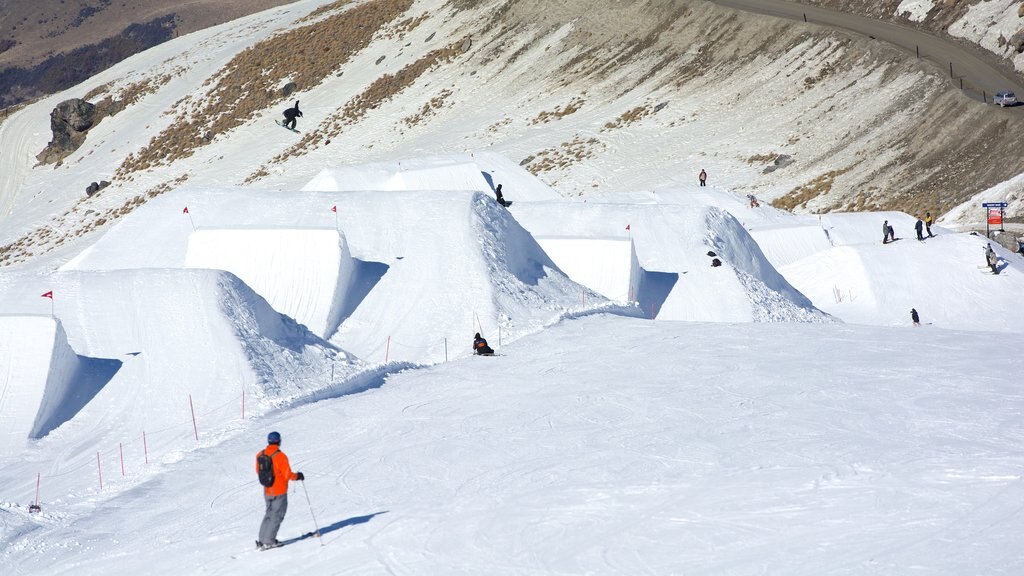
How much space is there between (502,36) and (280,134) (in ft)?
48.9

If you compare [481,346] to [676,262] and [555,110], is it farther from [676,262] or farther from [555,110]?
[555,110]

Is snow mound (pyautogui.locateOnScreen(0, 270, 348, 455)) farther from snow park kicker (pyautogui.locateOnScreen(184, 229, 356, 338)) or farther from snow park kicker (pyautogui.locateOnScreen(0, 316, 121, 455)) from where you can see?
snow park kicker (pyautogui.locateOnScreen(184, 229, 356, 338))

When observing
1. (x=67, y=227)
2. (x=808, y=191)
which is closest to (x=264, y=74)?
(x=67, y=227)

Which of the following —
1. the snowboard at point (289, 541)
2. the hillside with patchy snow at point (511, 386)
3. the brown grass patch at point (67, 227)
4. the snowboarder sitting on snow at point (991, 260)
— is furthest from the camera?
the brown grass patch at point (67, 227)

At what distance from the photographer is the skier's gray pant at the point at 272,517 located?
1103 cm

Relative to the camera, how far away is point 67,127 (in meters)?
79.1

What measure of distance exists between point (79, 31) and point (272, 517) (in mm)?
142014

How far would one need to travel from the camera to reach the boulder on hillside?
77812mm

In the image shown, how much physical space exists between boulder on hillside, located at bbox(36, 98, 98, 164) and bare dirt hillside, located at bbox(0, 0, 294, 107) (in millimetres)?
48263

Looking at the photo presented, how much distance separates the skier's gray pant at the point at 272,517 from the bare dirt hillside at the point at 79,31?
123 metres

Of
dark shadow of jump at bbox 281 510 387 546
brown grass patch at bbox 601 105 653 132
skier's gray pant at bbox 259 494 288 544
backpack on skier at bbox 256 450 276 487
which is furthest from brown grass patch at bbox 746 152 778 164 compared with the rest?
backpack on skier at bbox 256 450 276 487

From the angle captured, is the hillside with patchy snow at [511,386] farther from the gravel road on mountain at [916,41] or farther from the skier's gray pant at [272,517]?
the gravel road on mountain at [916,41]

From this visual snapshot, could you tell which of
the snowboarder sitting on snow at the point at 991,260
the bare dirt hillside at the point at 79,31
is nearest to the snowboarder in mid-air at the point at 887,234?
the snowboarder sitting on snow at the point at 991,260

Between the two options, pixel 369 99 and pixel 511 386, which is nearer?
pixel 511 386
